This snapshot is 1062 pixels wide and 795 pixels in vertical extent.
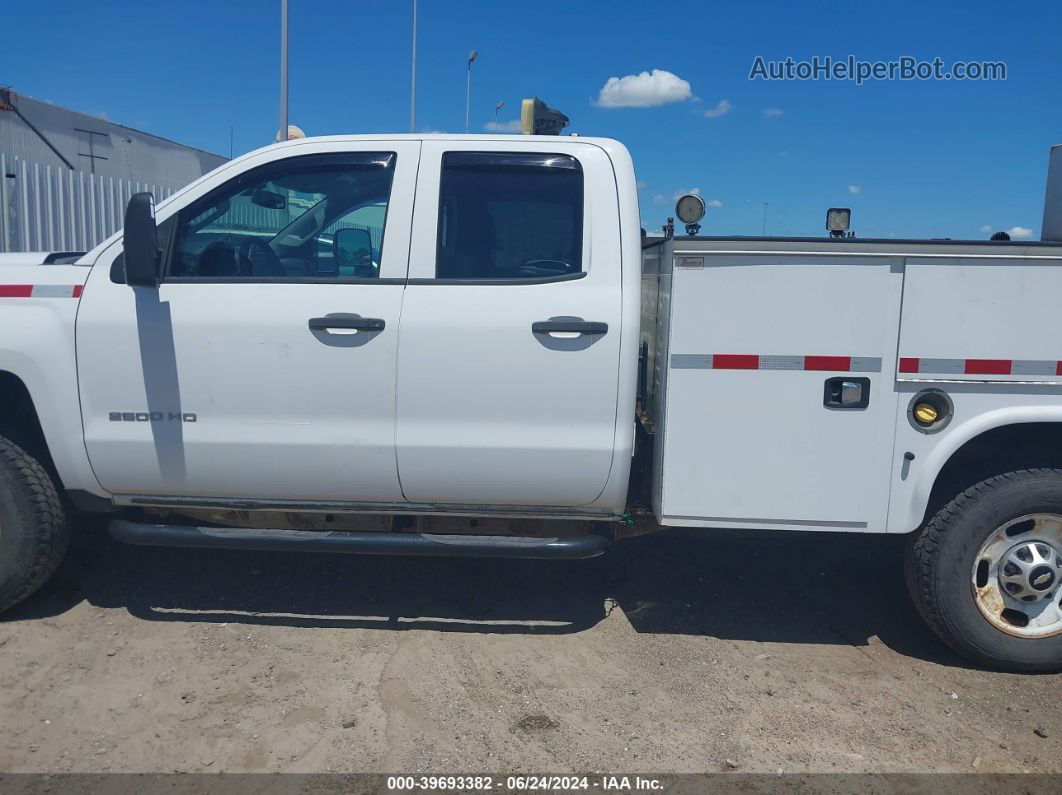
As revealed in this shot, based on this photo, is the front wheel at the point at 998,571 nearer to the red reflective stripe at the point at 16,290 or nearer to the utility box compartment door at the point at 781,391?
the utility box compartment door at the point at 781,391

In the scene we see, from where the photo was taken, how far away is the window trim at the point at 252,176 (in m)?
3.59

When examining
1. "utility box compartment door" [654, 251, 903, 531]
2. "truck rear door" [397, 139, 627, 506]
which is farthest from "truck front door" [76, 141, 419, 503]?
"utility box compartment door" [654, 251, 903, 531]

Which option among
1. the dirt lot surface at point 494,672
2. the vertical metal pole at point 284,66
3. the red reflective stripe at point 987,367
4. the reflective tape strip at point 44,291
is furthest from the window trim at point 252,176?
the vertical metal pole at point 284,66

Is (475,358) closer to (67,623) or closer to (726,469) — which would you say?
(726,469)

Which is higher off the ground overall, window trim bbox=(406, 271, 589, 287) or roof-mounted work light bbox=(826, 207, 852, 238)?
roof-mounted work light bbox=(826, 207, 852, 238)

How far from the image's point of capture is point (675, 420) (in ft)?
11.5

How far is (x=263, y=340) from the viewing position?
138 inches

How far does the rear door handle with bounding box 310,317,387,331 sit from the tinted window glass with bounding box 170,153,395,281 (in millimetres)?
234

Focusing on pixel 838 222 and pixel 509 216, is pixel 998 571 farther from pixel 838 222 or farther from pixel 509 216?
pixel 509 216

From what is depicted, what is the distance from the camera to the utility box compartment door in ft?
11.1

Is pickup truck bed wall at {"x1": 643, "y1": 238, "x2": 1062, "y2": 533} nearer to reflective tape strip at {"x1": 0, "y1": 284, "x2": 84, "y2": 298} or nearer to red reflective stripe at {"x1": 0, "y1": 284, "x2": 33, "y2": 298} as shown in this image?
reflective tape strip at {"x1": 0, "y1": 284, "x2": 84, "y2": 298}

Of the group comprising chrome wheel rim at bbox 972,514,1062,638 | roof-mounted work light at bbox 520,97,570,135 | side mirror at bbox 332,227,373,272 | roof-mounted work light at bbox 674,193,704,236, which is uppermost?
roof-mounted work light at bbox 520,97,570,135

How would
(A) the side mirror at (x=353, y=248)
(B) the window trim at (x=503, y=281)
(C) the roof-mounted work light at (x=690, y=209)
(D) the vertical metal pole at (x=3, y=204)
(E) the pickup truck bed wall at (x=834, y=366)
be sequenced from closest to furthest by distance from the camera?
1. (E) the pickup truck bed wall at (x=834, y=366)
2. (B) the window trim at (x=503, y=281)
3. (A) the side mirror at (x=353, y=248)
4. (C) the roof-mounted work light at (x=690, y=209)
5. (D) the vertical metal pole at (x=3, y=204)

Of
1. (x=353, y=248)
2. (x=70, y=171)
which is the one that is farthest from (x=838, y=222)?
(x=70, y=171)
